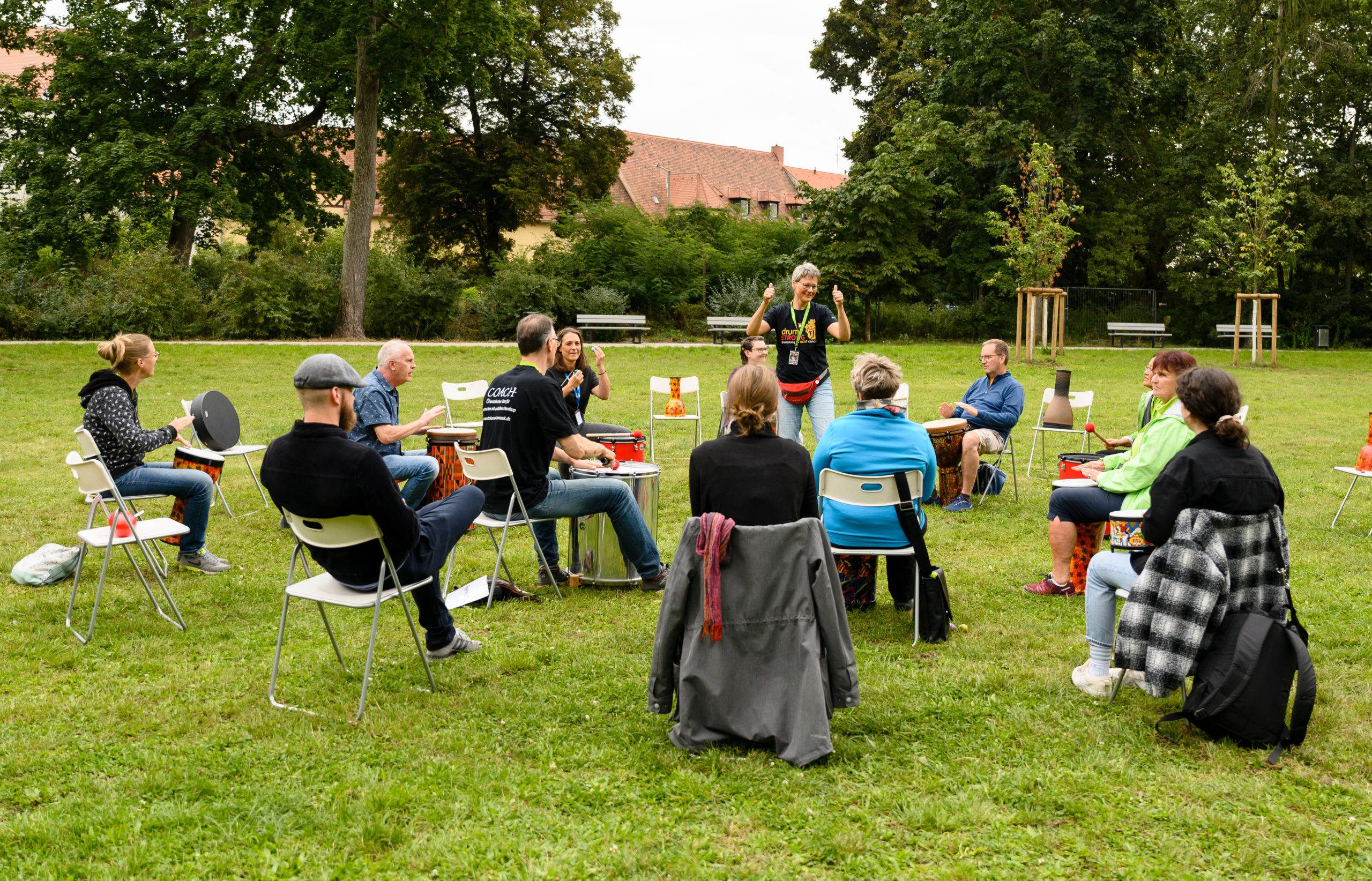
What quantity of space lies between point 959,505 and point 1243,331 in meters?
23.5

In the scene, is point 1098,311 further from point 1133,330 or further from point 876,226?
point 876,226

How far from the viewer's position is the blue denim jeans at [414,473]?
670 centimetres

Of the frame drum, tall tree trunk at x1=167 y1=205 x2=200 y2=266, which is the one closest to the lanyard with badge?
the frame drum

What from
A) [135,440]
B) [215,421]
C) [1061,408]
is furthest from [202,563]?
[1061,408]

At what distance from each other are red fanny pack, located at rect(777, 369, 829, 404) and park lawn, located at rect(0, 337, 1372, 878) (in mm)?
2295

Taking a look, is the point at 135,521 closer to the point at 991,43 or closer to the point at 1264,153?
the point at 1264,153

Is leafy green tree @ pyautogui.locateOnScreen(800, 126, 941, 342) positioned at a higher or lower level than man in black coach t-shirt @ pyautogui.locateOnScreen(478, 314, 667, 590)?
higher

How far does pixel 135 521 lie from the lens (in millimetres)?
5441

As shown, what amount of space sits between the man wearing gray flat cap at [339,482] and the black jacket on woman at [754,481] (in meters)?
1.24

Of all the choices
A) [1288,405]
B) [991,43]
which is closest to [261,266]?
[991,43]

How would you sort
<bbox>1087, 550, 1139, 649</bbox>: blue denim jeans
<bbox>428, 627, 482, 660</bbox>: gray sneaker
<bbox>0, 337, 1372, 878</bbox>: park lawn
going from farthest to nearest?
<bbox>428, 627, 482, 660</bbox>: gray sneaker, <bbox>1087, 550, 1139, 649</bbox>: blue denim jeans, <bbox>0, 337, 1372, 878</bbox>: park lawn

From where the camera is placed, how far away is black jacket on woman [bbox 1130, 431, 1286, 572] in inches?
145

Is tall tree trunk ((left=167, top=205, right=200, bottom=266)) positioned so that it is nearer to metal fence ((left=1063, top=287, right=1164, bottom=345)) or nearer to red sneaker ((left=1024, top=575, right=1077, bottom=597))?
red sneaker ((left=1024, top=575, right=1077, bottom=597))

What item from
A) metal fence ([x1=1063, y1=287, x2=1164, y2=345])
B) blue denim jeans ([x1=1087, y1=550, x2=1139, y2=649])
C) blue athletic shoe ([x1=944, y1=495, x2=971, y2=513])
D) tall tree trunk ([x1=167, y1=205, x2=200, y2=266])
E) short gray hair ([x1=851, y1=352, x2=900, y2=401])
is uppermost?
tall tree trunk ([x1=167, y1=205, x2=200, y2=266])
